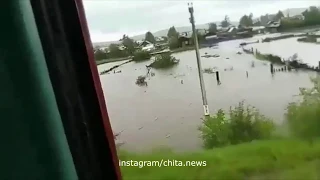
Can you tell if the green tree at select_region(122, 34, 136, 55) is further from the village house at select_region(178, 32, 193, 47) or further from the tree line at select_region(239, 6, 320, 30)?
the tree line at select_region(239, 6, 320, 30)

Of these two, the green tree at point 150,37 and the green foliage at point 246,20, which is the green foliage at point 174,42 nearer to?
the green tree at point 150,37

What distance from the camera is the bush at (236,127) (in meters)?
1.08

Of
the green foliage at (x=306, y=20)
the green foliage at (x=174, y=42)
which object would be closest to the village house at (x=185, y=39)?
the green foliage at (x=174, y=42)

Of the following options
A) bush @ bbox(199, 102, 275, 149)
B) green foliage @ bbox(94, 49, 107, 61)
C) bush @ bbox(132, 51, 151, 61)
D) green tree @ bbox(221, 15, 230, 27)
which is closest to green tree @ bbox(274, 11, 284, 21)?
green tree @ bbox(221, 15, 230, 27)

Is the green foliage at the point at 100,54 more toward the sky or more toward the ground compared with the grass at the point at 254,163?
more toward the sky

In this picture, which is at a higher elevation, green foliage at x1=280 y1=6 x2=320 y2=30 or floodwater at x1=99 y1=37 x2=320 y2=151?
green foliage at x1=280 y1=6 x2=320 y2=30

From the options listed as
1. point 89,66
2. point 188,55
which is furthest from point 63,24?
point 188,55

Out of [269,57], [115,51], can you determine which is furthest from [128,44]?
[269,57]

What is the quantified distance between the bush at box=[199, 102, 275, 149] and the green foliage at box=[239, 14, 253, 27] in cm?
19

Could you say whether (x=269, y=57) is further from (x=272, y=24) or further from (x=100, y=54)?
(x=100, y=54)

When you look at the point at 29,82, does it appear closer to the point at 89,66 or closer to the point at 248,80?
the point at 89,66

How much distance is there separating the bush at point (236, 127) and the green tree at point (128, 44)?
256mm

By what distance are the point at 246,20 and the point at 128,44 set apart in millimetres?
299

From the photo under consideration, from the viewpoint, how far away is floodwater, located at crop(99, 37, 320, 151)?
1083 millimetres
